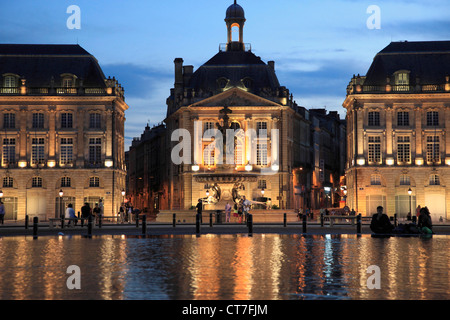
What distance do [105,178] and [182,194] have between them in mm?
8848

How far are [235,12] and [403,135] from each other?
84.3 feet

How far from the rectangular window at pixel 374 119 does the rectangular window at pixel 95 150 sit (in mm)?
26448

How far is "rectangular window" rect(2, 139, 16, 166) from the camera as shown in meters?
81.6

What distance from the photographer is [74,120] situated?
272 feet

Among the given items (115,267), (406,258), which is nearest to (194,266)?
(115,267)

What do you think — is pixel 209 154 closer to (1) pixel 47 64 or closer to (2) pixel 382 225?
(1) pixel 47 64

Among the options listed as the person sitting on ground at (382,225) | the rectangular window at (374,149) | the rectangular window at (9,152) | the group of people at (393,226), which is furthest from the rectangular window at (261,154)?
the person sitting on ground at (382,225)

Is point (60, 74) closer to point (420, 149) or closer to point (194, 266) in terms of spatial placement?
point (420, 149)

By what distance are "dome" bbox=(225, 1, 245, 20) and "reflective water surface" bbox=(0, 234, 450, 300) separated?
69.6 metres

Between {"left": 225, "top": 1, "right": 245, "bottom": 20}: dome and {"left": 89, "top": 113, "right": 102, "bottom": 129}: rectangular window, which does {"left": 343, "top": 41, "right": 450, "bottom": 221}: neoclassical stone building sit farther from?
{"left": 89, "top": 113, "right": 102, "bottom": 129}: rectangular window

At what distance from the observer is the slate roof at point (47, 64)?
3287 inches

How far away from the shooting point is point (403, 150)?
80.7 meters

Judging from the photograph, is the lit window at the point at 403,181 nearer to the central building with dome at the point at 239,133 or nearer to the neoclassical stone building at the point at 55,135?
the central building with dome at the point at 239,133

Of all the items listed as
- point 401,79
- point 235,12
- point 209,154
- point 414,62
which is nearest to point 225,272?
point 401,79
